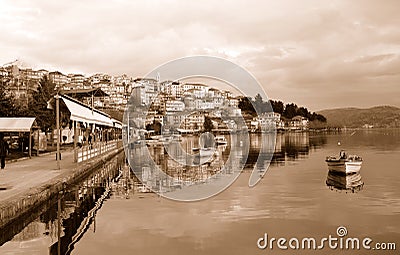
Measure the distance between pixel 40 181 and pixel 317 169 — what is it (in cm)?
2328

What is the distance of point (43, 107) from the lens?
129ft

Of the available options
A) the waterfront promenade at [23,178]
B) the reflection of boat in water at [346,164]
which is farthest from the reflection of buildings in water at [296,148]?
the waterfront promenade at [23,178]

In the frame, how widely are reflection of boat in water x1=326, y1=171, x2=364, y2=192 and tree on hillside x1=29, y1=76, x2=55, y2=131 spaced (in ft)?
75.7

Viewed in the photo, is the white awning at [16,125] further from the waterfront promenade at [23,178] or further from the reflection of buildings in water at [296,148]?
the reflection of buildings in water at [296,148]

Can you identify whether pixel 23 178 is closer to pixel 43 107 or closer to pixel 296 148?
pixel 43 107

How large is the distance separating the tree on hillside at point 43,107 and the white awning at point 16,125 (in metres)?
8.08

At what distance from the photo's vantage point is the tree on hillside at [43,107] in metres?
39.1

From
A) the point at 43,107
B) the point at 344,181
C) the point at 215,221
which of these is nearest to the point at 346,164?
the point at 344,181

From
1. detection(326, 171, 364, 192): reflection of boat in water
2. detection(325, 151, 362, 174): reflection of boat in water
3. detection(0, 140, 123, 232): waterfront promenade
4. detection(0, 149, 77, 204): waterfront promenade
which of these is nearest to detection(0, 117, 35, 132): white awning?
detection(0, 140, 123, 232): waterfront promenade

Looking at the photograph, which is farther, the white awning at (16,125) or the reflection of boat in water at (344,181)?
the white awning at (16,125)

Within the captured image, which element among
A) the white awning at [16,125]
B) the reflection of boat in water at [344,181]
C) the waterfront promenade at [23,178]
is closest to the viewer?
the waterfront promenade at [23,178]

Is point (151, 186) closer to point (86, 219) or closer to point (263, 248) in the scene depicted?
point (86, 219)

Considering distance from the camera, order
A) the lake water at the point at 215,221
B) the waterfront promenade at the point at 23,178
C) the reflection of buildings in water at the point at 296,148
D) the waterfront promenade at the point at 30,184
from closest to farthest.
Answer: the lake water at the point at 215,221
the waterfront promenade at the point at 30,184
the waterfront promenade at the point at 23,178
the reflection of buildings in water at the point at 296,148

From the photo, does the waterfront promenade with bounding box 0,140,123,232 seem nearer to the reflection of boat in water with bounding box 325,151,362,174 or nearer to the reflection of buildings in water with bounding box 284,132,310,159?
the reflection of boat in water with bounding box 325,151,362,174
